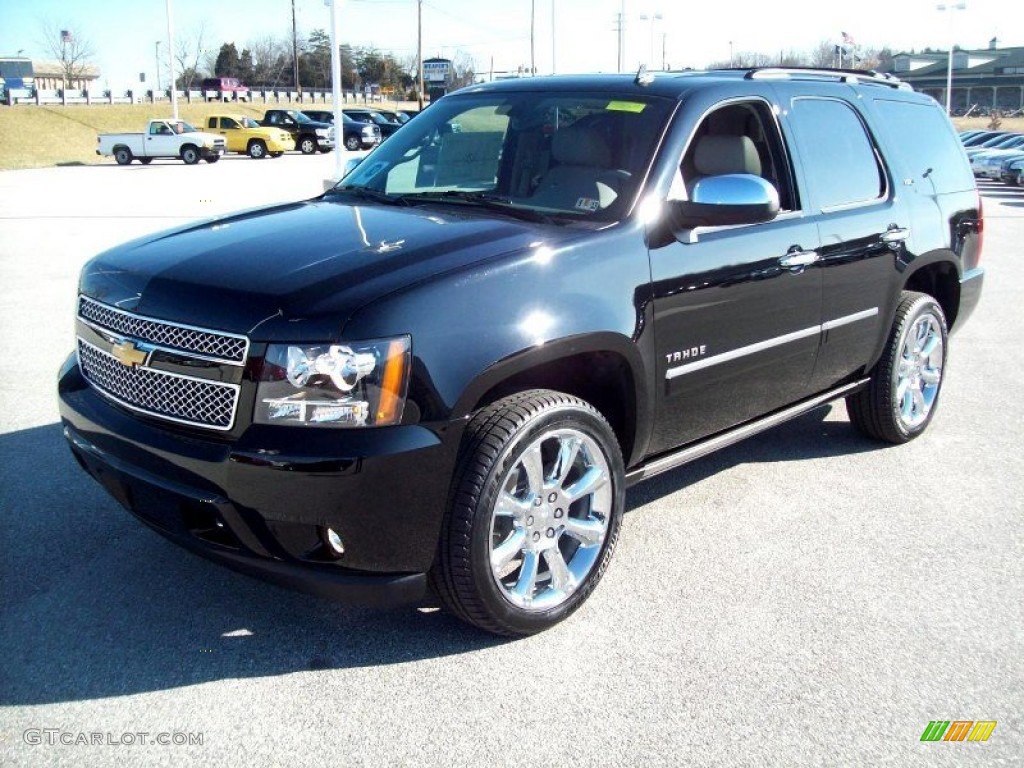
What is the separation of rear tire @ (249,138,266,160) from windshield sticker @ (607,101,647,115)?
3870cm

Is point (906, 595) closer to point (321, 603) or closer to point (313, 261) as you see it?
point (321, 603)

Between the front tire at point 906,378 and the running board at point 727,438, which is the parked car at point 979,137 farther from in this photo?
the running board at point 727,438

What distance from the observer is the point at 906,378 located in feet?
18.3

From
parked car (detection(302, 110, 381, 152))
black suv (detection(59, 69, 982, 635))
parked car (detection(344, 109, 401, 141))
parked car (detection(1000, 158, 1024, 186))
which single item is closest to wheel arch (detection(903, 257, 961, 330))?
black suv (detection(59, 69, 982, 635))

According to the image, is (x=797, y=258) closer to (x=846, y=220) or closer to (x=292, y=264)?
(x=846, y=220)

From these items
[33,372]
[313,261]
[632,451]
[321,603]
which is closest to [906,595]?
[632,451]

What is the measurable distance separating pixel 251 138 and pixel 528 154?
38.9 m

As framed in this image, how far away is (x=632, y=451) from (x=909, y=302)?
2.42 meters

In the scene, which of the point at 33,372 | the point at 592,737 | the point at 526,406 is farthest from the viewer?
the point at 33,372

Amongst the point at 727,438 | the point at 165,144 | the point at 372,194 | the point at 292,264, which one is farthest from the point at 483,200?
the point at 165,144

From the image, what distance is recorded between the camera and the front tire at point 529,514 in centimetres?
315

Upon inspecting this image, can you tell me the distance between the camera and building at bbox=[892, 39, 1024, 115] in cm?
9425

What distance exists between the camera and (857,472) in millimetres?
5191

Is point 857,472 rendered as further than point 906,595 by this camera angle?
Yes
